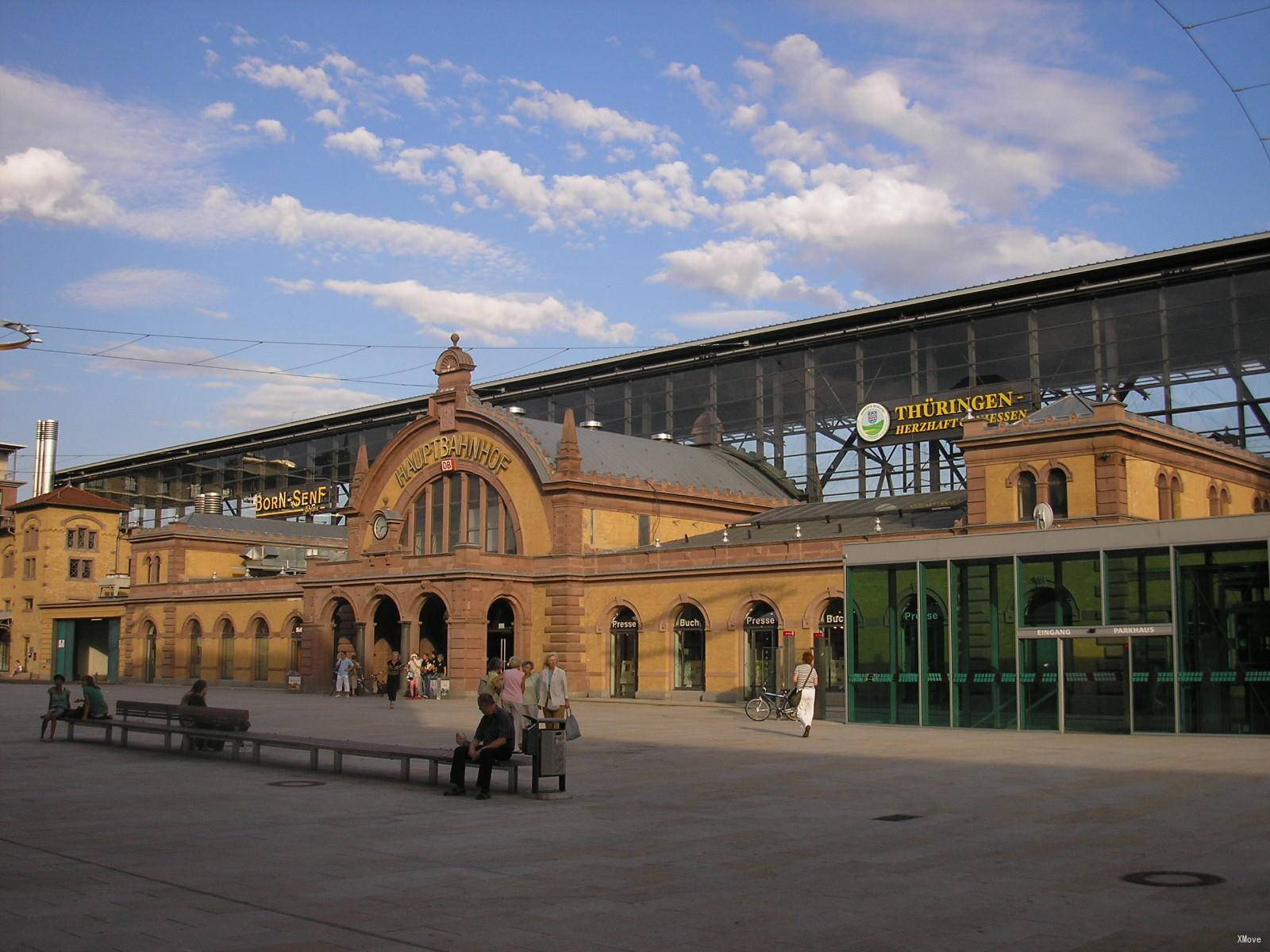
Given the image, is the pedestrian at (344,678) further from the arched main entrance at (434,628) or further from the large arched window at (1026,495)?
the large arched window at (1026,495)

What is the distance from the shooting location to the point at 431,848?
14250 mm

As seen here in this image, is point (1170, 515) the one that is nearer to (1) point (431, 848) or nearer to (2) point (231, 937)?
Answer: (1) point (431, 848)

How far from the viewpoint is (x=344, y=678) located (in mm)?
54156

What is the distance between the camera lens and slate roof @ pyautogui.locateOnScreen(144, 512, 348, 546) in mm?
78562

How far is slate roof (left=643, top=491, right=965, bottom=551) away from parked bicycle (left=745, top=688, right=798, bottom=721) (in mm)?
10390

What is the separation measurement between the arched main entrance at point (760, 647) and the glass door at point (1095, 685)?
1765 cm

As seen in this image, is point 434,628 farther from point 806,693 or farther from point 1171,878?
point 1171,878

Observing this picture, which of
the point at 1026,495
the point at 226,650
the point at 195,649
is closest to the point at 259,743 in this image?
the point at 1026,495

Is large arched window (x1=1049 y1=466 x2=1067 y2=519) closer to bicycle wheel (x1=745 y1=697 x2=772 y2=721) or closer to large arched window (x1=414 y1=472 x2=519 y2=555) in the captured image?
bicycle wheel (x1=745 y1=697 x2=772 y2=721)

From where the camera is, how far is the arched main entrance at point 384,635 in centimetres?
5709

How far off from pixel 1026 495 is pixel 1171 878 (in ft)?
104

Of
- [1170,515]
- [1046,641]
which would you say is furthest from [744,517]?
[1046,641]

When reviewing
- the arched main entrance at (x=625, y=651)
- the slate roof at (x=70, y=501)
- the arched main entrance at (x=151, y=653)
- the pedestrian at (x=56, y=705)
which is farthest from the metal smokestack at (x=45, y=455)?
the pedestrian at (x=56, y=705)

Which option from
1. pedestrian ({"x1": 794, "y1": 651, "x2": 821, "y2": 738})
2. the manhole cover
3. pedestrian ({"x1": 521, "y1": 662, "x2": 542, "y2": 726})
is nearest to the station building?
pedestrian ({"x1": 794, "y1": 651, "x2": 821, "y2": 738})
